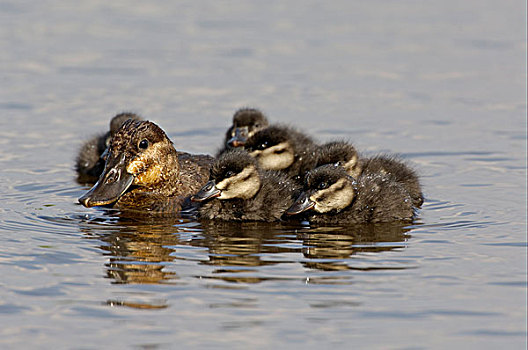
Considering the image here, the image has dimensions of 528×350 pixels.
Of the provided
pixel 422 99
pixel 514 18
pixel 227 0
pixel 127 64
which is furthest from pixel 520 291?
pixel 227 0

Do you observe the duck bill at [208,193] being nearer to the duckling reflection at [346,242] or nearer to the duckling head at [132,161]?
the duckling head at [132,161]

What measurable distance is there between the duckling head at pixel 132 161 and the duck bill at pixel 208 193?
620mm

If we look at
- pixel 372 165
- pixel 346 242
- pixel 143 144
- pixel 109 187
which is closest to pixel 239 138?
pixel 372 165

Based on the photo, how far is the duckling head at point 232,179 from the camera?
860 centimetres

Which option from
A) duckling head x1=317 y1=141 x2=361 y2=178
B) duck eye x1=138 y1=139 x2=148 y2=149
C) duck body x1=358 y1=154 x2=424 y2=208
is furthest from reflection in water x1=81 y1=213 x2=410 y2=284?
duck body x1=358 y1=154 x2=424 y2=208

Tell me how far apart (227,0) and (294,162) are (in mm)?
8307

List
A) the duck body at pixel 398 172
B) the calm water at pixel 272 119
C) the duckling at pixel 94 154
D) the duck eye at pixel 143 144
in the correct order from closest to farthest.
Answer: the calm water at pixel 272 119
the duck eye at pixel 143 144
the duck body at pixel 398 172
the duckling at pixel 94 154

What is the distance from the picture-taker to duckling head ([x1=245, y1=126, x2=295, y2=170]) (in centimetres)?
1015

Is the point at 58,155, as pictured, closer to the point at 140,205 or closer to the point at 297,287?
the point at 140,205

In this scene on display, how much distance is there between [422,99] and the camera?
13391 mm

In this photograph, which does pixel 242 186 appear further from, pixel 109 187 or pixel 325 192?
pixel 109 187

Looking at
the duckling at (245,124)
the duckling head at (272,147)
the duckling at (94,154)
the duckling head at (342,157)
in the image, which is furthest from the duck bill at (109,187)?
the duckling at (245,124)

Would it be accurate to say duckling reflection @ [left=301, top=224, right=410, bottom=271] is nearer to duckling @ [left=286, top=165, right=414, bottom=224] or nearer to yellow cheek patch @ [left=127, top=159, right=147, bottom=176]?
duckling @ [left=286, top=165, right=414, bottom=224]

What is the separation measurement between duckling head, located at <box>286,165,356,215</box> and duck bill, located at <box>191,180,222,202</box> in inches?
25.4
